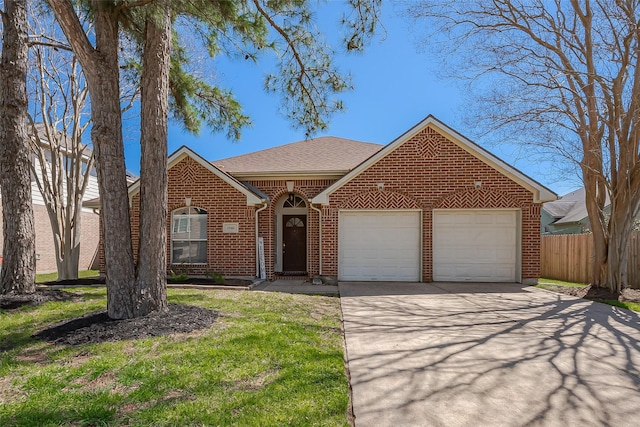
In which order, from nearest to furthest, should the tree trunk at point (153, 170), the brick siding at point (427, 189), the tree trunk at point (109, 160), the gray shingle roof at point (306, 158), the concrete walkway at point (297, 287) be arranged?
the tree trunk at point (109, 160) < the tree trunk at point (153, 170) < the concrete walkway at point (297, 287) < the brick siding at point (427, 189) < the gray shingle roof at point (306, 158)

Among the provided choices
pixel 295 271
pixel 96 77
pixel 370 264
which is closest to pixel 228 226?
pixel 295 271

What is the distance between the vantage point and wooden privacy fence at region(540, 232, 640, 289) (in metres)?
10.5

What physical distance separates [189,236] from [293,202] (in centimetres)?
375

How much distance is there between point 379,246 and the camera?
10.5m

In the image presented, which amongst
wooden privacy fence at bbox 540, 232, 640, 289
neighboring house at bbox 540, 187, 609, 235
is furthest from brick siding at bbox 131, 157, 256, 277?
neighboring house at bbox 540, 187, 609, 235

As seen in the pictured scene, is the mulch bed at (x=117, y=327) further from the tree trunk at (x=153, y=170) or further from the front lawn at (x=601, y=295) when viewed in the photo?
the front lawn at (x=601, y=295)

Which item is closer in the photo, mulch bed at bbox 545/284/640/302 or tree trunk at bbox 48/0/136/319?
tree trunk at bbox 48/0/136/319

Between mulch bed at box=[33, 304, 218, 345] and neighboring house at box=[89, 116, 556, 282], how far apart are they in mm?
5684

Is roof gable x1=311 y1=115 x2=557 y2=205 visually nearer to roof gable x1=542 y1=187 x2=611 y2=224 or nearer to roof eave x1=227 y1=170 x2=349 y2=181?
roof eave x1=227 y1=170 x2=349 y2=181

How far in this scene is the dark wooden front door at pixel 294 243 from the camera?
482 inches

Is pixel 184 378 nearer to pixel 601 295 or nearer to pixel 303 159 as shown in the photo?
pixel 601 295

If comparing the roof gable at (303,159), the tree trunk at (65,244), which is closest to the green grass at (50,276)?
the tree trunk at (65,244)

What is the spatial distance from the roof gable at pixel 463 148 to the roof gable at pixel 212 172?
6.15ft

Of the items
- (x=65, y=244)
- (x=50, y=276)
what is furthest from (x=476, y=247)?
(x=50, y=276)
